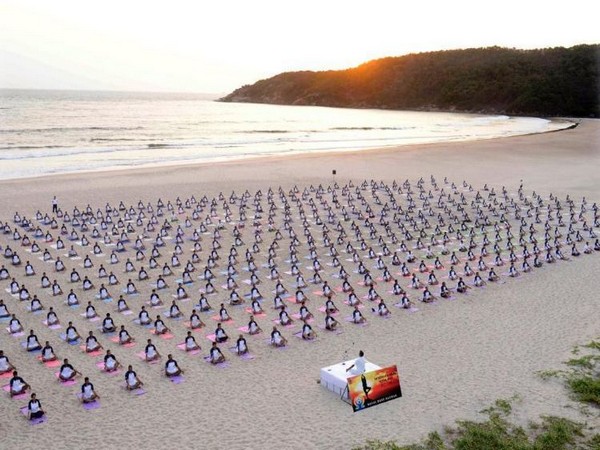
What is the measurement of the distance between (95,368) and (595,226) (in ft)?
89.7

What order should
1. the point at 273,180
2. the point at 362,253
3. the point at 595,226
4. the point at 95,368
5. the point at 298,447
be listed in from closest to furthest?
the point at 298,447
the point at 95,368
the point at 362,253
the point at 595,226
the point at 273,180

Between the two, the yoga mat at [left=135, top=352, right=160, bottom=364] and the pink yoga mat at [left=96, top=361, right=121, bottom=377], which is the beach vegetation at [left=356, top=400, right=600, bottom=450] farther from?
the pink yoga mat at [left=96, top=361, right=121, bottom=377]

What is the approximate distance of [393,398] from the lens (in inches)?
541

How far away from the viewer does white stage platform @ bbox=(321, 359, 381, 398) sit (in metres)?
13.8

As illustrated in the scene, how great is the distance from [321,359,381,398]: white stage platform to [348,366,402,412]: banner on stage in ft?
1.38

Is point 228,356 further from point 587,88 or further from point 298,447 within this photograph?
point 587,88

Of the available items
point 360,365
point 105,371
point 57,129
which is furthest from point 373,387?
point 57,129

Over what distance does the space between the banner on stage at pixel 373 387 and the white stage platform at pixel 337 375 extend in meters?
0.42

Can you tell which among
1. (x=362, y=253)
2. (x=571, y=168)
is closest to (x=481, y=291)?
(x=362, y=253)

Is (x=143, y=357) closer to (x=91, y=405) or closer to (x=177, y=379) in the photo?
(x=177, y=379)

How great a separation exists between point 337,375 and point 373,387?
3.40 feet

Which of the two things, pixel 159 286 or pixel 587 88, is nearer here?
pixel 159 286

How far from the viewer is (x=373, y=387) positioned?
43.8 feet

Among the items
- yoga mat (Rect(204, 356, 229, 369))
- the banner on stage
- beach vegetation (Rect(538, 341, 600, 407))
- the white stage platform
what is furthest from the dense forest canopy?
yoga mat (Rect(204, 356, 229, 369))
